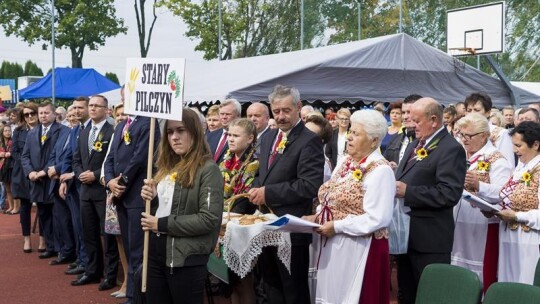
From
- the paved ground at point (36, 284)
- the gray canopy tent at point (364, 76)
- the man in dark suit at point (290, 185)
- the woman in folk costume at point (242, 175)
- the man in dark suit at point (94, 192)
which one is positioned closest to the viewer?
the man in dark suit at point (290, 185)

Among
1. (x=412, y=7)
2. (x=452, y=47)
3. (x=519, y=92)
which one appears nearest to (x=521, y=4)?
(x=412, y=7)

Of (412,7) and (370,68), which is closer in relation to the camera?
(370,68)

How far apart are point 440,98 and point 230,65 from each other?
16.5ft

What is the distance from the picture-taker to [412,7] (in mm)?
25938

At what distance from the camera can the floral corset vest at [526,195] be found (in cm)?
543

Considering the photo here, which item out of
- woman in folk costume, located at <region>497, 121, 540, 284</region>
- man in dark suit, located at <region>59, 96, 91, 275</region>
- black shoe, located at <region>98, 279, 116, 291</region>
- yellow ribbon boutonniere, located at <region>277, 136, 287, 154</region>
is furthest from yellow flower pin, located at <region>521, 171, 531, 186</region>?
man in dark suit, located at <region>59, 96, 91, 275</region>

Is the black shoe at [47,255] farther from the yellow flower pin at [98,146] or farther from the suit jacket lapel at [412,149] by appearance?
the suit jacket lapel at [412,149]

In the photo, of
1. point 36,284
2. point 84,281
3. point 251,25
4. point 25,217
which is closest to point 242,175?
point 84,281

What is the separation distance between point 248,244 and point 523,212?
2.07m

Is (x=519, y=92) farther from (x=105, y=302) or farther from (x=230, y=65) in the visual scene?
(x=105, y=302)

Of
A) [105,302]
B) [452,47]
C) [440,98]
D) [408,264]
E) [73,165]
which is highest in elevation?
[452,47]

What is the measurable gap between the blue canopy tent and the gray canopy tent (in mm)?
12144

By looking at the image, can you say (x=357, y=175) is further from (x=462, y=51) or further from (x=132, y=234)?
(x=462, y=51)

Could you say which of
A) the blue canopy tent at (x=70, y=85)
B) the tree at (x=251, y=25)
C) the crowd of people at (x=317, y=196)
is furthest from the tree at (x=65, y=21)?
the crowd of people at (x=317, y=196)
